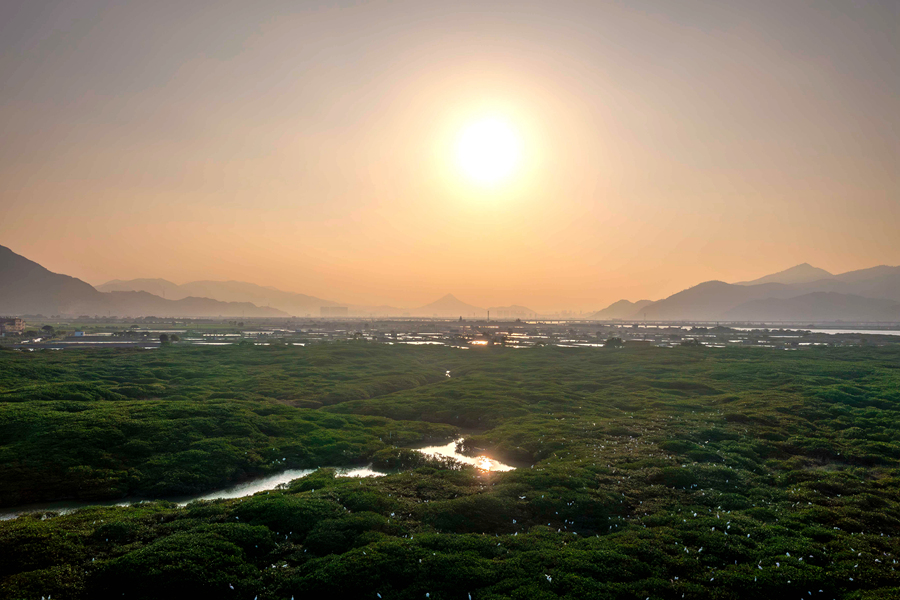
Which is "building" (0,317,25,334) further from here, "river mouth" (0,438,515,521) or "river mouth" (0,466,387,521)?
"river mouth" (0,438,515,521)

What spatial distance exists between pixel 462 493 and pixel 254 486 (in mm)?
12454

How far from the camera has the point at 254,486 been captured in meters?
25.7

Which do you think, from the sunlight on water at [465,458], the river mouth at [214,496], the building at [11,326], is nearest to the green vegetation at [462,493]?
the river mouth at [214,496]

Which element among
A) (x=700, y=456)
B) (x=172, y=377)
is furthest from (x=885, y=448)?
(x=172, y=377)

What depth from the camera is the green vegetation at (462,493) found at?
14250 mm

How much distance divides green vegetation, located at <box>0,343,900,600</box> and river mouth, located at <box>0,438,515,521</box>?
0.86 meters

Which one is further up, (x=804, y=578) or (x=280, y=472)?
(x=804, y=578)

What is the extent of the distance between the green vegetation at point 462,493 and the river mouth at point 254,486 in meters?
0.86

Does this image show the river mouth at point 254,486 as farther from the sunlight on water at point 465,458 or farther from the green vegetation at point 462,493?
the green vegetation at point 462,493

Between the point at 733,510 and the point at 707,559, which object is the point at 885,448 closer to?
the point at 733,510

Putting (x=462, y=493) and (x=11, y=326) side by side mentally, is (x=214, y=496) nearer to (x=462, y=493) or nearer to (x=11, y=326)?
(x=462, y=493)

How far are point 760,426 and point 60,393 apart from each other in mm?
56002

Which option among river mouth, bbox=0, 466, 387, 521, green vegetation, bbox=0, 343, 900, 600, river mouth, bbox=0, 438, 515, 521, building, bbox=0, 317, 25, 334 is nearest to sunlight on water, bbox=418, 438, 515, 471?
river mouth, bbox=0, 438, 515, 521

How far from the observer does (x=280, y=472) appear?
2809 centimetres
